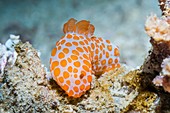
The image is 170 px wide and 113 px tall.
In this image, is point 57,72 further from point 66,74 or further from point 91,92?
point 91,92

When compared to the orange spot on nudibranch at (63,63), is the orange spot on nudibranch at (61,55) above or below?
above

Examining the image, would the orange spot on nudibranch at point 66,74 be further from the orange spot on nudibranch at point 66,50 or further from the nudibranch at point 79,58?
the orange spot on nudibranch at point 66,50

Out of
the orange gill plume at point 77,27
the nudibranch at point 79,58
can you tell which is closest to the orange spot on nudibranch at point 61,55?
the nudibranch at point 79,58

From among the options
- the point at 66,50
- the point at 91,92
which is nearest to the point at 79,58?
the point at 66,50

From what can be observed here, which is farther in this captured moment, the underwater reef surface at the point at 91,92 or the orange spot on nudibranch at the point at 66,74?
the orange spot on nudibranch at the point at 66,74

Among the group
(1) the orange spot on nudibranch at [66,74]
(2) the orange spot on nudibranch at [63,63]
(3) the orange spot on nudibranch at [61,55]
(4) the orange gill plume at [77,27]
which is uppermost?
(4) the orange gill plume at [77,27]

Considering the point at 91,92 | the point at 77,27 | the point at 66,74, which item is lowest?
the point at 91,92
